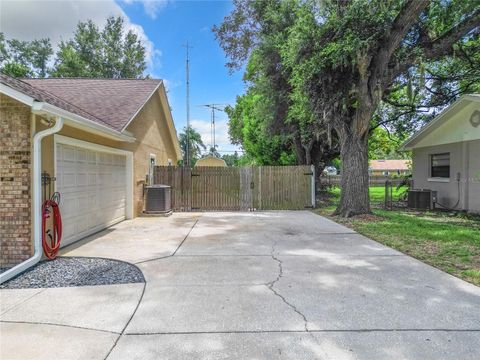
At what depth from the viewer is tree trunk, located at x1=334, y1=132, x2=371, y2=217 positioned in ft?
33.3

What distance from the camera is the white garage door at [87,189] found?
20.9 feet

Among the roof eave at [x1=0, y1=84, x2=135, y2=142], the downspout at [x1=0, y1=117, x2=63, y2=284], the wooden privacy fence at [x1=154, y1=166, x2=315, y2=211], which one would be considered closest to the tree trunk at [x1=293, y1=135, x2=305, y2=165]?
the wooden privacy fence at [x1=154, y1=166, x2=315, y2=211]

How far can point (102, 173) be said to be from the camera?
8.28 metres

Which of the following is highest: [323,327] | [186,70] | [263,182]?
[186,70]

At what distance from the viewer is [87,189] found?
24.3 feet

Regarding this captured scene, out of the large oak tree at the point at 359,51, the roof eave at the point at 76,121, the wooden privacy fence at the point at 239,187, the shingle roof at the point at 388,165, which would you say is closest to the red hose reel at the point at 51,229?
the roof eave at the point at 76,121

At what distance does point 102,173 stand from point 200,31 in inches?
449

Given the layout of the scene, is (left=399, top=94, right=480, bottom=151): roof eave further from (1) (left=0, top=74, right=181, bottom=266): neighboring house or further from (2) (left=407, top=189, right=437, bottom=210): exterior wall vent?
(1) (left=0, top=74, right=181, bottom=266): neighboring house

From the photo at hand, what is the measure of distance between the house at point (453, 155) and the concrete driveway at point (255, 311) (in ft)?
24.5

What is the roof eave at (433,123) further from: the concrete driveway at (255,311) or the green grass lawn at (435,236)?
the concrete driveway at (255,311)

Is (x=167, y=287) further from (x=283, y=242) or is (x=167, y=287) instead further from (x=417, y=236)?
(x=417, y=236)

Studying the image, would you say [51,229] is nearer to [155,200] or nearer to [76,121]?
[76,121]

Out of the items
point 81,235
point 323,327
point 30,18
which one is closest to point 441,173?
point 323,327

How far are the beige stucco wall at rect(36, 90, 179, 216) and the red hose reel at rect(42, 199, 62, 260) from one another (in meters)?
0.64
